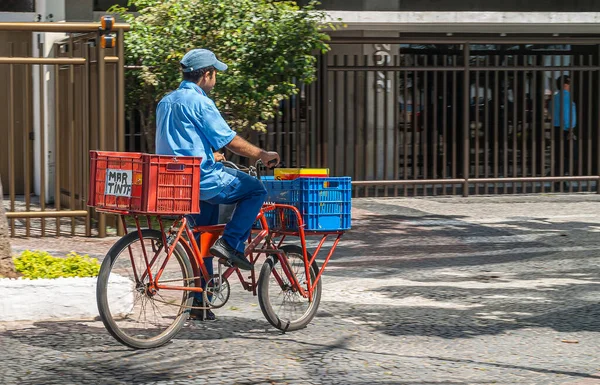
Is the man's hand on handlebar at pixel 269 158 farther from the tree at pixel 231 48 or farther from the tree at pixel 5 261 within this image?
the tree at pixel 231 48

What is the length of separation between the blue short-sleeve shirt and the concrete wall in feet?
36.6

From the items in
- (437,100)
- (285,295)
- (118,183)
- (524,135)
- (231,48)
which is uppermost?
(231,48)

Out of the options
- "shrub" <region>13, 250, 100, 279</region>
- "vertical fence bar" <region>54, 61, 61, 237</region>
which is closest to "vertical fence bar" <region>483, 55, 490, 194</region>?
"vertical fence bar" <region>54, 61, 61, 237</region>

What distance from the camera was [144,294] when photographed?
21.7 feet

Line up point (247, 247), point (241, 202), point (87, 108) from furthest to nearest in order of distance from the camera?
point (87, 108)
point (247, 247)
point (241, 202)

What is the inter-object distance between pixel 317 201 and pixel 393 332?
3.39 ft

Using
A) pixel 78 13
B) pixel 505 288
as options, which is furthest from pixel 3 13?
pixel 505 288

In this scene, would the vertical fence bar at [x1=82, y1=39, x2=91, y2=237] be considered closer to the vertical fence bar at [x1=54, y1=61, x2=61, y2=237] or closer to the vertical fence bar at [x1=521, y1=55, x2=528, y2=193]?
the vertical fence bar at [x1=54, y1=61, x2=61, y2=237]

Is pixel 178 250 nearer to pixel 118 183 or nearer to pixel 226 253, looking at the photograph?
pixel 226 253

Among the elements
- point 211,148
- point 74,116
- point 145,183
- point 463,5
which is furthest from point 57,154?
point 463,5

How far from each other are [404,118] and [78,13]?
501 centimetres

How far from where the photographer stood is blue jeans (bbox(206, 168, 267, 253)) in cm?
688

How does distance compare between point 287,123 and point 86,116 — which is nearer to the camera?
point 86,116

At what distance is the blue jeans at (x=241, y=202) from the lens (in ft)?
22.6
